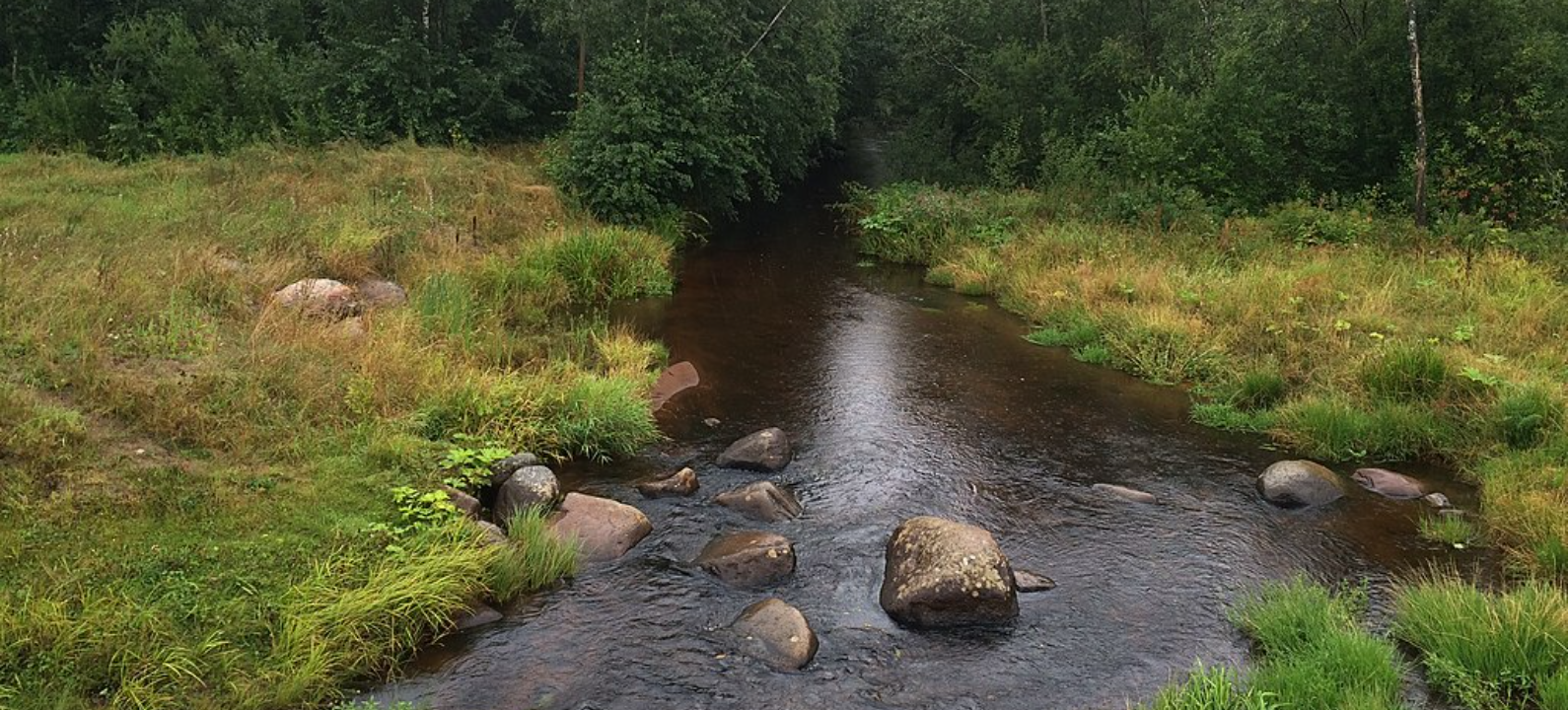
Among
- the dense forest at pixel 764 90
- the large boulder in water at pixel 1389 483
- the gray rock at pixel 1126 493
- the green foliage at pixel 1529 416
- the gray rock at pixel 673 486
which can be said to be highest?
the dense forest at pixel 764 90

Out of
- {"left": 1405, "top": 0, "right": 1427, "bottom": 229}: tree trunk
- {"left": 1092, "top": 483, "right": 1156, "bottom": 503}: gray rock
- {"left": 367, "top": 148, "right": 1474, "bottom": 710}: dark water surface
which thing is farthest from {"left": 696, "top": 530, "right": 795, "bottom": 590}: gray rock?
{"left": 1405, "top": 0, "right": 1427, "bottom": 229}: tree trunk

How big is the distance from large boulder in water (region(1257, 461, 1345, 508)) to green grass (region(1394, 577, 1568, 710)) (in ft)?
8.01

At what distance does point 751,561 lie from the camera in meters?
7.56

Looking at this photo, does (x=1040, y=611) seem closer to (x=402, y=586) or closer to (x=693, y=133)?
(x=402, y=586)

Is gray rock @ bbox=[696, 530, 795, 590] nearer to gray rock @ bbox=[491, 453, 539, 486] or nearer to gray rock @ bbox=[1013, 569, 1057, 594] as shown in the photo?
gray rock @ bbox=[1013, 569, 1057, 594]

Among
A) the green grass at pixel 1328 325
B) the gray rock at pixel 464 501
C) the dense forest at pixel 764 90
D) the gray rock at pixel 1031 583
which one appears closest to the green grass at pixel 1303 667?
the gray rock at pixel 1031 583

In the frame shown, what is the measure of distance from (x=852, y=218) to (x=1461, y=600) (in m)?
22.5

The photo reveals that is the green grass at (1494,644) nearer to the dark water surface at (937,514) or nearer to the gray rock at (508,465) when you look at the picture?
the dark water surface at (937,514)

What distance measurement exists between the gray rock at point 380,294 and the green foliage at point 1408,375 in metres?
12.4

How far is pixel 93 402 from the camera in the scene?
7.71 meters

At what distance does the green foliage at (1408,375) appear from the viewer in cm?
1077

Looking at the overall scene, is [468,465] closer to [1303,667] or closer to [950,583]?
[950,583]

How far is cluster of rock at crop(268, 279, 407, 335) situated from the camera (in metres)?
11.0

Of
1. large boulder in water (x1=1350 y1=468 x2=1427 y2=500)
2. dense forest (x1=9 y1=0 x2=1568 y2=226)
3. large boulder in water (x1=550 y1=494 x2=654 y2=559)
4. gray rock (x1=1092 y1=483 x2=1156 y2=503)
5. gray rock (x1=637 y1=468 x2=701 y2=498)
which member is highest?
dense forest (x1=9 y1=0 x2=1568 y2=226)
